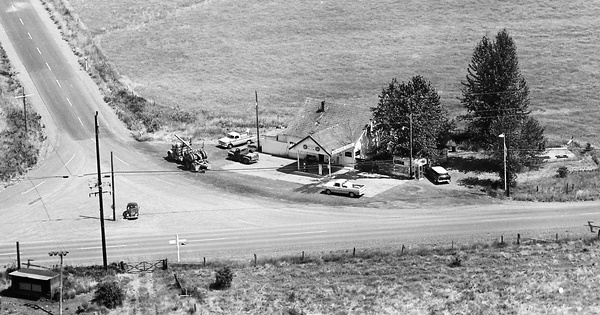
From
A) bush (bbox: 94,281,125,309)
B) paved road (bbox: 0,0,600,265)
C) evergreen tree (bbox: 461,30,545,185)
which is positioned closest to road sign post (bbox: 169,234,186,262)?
paved road (bbox: 0,0,600,265)

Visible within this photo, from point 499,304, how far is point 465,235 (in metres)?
12.9

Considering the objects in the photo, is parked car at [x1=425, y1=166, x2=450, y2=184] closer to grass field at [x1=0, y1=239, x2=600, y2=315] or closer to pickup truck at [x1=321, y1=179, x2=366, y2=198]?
pickup truck at [x1=321, y1=179, x2=366, y2=198]

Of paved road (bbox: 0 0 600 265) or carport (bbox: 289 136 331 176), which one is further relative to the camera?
carport (bbox: 289 136 331 176)

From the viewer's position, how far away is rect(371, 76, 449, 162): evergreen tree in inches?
3575

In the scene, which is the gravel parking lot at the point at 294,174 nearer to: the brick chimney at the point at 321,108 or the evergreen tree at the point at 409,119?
the evergreen tree at the point at 409,119

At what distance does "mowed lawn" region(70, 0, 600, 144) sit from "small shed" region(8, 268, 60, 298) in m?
54.5

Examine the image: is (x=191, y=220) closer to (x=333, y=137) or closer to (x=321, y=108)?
(x=333, y=137)

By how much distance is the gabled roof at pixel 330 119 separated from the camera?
96.4 metres

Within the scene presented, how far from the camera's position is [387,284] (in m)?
61.9

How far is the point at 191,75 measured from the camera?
134m

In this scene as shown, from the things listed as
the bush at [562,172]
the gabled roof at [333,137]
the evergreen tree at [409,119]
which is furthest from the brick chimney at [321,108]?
the bush at [562,172]

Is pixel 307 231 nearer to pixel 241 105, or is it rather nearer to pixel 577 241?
pixel 577 241

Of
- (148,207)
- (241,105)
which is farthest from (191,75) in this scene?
(148,207)

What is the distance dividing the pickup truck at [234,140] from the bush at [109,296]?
4347 centimetres
